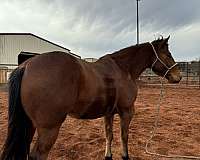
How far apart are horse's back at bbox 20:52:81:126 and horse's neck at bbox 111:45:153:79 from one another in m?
1.37

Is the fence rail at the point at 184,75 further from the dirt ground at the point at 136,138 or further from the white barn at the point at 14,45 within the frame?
Answer: the dirt ground at the point at 136,138

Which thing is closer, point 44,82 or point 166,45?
point 44,82

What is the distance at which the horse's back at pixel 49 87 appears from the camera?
2.84 metres

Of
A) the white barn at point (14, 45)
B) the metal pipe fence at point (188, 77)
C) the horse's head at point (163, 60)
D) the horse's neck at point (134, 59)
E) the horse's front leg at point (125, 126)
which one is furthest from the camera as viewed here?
the white barn at point (14, 45)

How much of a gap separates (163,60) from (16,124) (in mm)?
2578

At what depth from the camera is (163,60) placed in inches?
177

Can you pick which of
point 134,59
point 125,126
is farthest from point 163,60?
point 125,126

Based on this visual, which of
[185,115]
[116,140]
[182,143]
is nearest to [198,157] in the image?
[182,143]

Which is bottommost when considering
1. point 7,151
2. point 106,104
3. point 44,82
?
point 7,151

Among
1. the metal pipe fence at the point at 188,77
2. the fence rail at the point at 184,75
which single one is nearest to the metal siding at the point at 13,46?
the fence rail at the point at 184,75

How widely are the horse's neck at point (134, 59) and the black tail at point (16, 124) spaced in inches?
69.3

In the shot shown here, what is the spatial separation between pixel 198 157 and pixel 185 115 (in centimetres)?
350

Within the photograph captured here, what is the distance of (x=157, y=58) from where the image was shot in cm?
450

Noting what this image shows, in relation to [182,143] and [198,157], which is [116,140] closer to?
[182,143]
